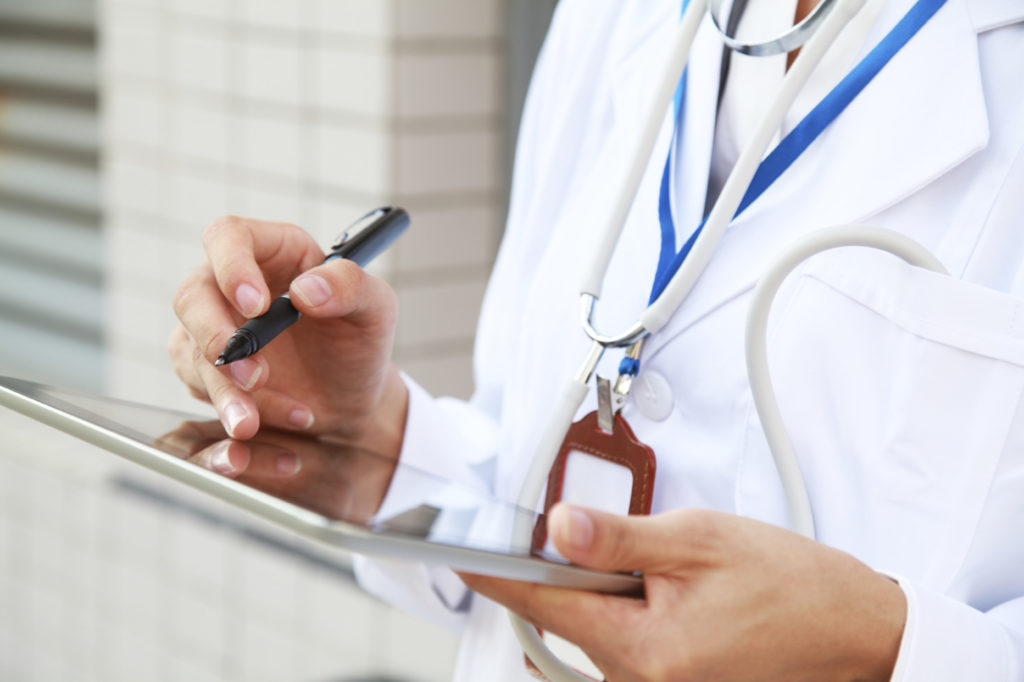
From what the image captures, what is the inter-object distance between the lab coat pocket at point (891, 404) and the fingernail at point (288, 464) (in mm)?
298

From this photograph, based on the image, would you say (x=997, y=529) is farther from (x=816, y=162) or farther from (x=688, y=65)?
(x=688, y=65)

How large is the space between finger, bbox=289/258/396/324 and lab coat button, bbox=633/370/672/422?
0.63ft

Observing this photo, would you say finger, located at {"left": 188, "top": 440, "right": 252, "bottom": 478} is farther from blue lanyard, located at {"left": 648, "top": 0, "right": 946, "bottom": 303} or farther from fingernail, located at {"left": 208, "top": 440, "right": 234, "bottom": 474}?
blue lanyard, located at {"left": 648, "top": 0, "right": 946, "bottom": 303}

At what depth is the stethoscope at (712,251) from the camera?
66 cm

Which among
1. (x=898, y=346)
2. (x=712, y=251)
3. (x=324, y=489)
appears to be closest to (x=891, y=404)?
(x=898, y=346)

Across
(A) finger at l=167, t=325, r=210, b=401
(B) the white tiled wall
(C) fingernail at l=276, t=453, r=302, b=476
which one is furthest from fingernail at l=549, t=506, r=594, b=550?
(B) the white tiled wall

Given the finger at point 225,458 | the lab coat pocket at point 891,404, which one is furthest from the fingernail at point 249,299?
the lab coat pocket at point 891,404

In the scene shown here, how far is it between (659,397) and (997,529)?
230 millimetres

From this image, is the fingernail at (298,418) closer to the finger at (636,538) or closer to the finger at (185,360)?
the finger at (185,360)

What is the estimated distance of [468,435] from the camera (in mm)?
1038

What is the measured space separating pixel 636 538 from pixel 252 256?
36 centimetres

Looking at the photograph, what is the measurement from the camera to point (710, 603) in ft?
1.84

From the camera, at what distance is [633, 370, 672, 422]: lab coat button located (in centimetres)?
77

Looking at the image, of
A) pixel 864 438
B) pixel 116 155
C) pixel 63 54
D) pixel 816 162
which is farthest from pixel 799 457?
pixel 63 54
